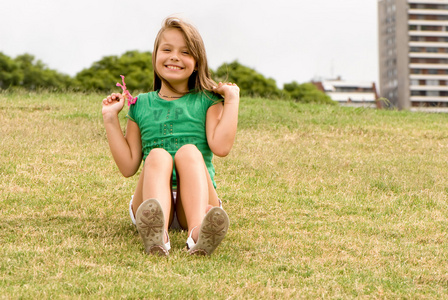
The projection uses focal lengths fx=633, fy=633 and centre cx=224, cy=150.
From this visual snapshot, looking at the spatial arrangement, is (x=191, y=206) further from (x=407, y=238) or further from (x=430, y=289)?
(x=407, y=238)

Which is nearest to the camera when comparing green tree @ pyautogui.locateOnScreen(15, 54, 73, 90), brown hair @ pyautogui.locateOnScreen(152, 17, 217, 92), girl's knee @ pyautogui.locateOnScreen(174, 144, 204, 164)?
girl's knee @ pyautogui.locateOnScreen(174, 144, 204, 164)

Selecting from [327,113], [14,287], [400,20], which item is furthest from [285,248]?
[400,20]

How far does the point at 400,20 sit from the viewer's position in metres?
119

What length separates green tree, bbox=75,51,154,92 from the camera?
46.8m

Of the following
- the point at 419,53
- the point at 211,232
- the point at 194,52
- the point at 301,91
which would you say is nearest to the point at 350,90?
the point at 419,53

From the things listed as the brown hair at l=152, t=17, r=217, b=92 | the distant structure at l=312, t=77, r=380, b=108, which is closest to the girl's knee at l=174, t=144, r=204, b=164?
the brown hair at l=152, t=17, r=217, b=92

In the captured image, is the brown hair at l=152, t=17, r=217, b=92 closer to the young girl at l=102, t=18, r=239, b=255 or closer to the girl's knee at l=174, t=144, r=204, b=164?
the young girl at l=102, t=18, r=239, b=255

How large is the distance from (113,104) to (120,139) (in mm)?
264

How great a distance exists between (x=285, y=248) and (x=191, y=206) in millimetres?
814

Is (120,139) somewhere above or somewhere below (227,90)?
below

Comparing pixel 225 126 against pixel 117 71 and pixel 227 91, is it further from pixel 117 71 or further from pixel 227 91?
pixel 117 71

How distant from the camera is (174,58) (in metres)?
4.68

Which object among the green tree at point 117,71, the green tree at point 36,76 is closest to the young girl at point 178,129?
the green tree at point 117,71

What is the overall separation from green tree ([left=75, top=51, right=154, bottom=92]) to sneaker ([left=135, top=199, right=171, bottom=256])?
42.8m
